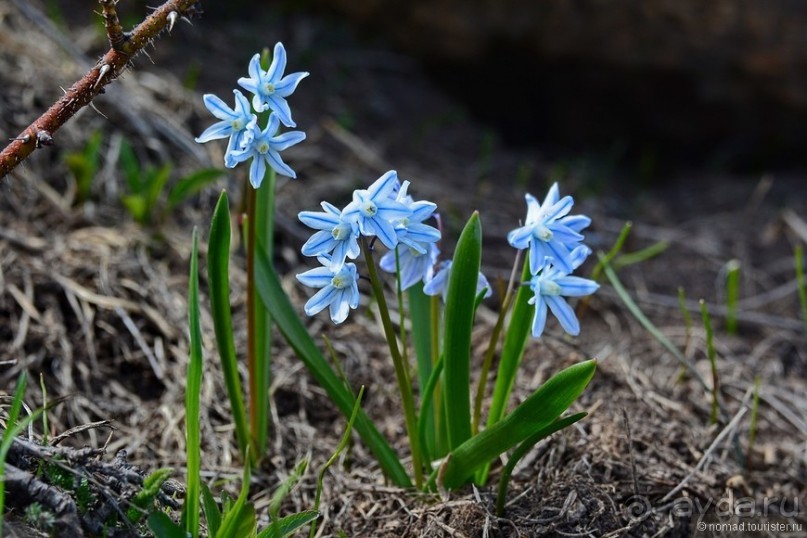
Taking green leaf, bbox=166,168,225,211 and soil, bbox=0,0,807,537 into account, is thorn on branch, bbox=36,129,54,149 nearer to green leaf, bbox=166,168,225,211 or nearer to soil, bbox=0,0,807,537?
soil, bbox=0,0,807,537

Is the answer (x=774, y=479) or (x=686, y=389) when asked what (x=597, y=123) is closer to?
(x=686, y=389)

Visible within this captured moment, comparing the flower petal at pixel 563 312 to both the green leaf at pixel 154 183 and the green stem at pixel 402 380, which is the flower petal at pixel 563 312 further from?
the green leaf at pixel 154 183

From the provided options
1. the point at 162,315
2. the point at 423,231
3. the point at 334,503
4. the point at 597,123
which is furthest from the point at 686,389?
the point at 597,123

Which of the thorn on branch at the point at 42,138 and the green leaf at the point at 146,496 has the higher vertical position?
the thorn on branch at the point at 42,138

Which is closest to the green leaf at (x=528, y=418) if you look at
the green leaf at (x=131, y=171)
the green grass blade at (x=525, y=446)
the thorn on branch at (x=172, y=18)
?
the green grass blade at (x=525, y=446)

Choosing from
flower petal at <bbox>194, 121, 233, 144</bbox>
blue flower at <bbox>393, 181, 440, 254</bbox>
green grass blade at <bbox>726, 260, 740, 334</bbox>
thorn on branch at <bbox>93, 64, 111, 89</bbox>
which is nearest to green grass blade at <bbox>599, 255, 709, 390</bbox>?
green grass blade at <bbox>726, 260, 740, 334</bbox>

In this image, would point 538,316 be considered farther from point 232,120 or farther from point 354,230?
point 232,120

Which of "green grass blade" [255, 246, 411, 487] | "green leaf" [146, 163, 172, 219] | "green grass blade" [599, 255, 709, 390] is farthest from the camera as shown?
"green leaf" [146, 163, 172, 219]
